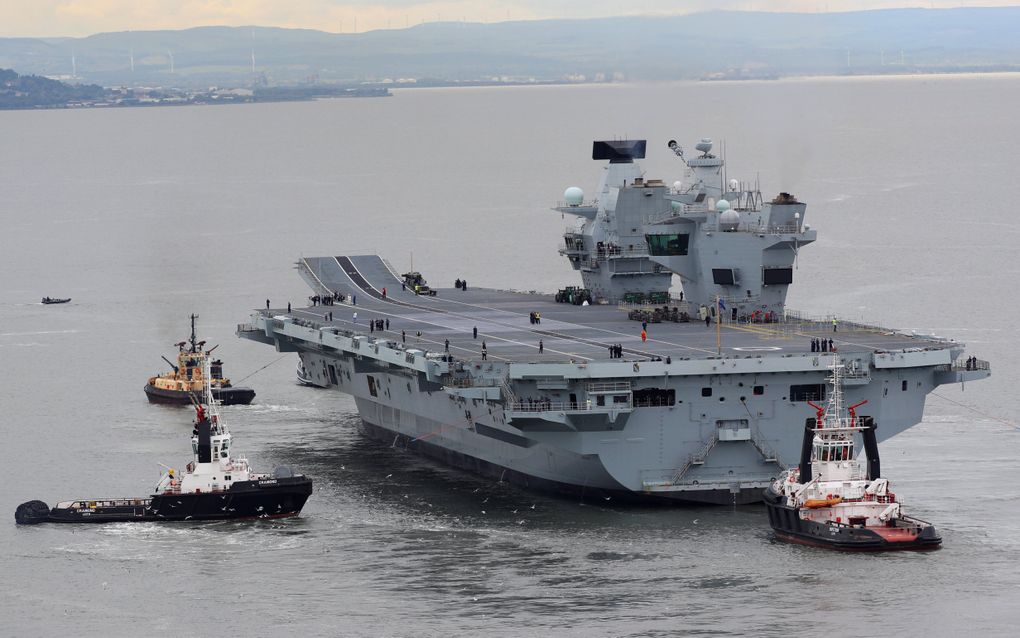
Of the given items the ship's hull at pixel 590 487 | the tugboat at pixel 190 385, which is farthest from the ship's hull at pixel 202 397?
the ship's hull at pixel 590 487

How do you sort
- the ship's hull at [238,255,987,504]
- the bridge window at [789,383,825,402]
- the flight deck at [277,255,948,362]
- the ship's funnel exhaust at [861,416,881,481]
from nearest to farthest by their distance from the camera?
the ship's funnel exhaust at [861,416,881,481] < the ship's hull at [238,255,987,504] < the bridge window at [789,383,825,402] < the flight deck at [277,255,948,362]

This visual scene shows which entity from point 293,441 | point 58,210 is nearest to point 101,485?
point 293,441

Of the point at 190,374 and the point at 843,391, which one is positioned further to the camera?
the point at 190,374

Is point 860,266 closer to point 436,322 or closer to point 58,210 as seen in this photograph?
point 436,322

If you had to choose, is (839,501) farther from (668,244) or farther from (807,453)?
(668,244)

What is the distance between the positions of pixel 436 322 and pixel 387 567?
17.6 meters

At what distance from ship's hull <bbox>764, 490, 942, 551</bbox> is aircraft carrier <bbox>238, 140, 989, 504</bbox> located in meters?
3.69

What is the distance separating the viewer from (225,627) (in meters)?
36.0

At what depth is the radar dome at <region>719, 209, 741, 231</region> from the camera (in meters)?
51.5

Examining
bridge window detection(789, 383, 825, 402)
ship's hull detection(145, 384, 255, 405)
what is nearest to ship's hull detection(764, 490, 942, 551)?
bridge window detection(789, 383, 825, 402)

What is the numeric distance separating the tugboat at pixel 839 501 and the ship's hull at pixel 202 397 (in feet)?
79.6

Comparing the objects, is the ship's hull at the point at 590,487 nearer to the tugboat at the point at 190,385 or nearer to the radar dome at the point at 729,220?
the radar dome at the point at 729,220

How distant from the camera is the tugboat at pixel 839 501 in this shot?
40.1 metres

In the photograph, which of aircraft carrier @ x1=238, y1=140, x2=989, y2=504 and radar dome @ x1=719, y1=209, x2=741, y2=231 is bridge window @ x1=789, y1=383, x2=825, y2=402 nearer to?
aircraft carrier @ x1=238, y1=140, x2=989, y2=504
